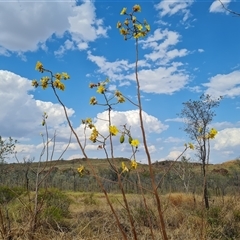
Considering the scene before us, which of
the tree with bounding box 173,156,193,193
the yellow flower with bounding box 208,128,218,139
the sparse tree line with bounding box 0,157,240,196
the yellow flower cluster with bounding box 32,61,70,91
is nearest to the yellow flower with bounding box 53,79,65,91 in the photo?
the yellow flower cluster with bounding box 32,61,70,91

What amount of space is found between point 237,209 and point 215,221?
1.75 meters

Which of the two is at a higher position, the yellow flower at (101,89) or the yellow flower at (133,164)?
the yellow flower at (101,89)

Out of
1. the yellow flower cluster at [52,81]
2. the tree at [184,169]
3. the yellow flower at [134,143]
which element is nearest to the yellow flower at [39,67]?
the yellow flower cluster at [52,81]

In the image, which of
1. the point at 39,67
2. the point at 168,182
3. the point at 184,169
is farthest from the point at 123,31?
the point at 168,182

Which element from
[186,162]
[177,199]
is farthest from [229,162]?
[177,199]

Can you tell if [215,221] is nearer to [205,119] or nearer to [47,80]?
[205,119]

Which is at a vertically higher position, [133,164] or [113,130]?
[113,130]

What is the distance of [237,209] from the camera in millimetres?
9797

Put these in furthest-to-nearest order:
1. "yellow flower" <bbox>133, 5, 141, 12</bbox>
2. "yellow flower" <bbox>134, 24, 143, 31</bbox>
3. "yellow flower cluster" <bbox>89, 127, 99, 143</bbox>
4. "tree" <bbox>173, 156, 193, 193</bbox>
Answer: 1. "tree" <bbox>173, 156, 193, 193</bbox>
2. "yellow flower" <bbox>133, 5, 141, 12</bbox>
3. "yellow flower" <bbox>134, 24, 143, 31</bbox>
4. "yellow flower cluster" <bbox>89, 127, 99, 143</bbox>

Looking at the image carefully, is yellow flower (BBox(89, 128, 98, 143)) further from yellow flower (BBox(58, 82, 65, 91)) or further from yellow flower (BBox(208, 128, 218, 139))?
yellow flower (BBox(208, 128, 218, 139))

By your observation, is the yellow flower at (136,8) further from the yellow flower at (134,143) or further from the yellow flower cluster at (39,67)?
the yellow flower at (134,143)

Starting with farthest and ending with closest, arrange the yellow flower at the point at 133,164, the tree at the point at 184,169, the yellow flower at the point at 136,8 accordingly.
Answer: the tree at the point at 184,169
the yellow flower at the point at 136,8
the yellow flower at the point at 133,164

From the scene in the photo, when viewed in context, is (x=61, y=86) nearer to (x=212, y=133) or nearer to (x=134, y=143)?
(x=134, y=143)

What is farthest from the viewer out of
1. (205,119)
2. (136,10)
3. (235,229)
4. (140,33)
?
(205,119)
